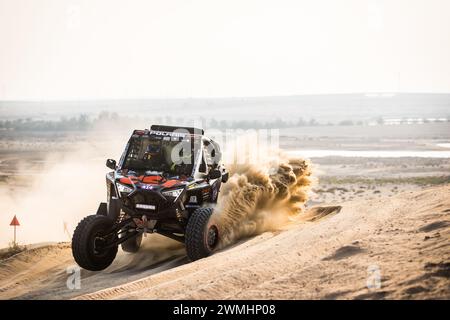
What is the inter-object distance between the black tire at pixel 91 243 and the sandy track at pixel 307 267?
29 centimetres

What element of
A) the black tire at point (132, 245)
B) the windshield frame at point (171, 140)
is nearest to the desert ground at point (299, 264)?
the black tire at point (132, 245)

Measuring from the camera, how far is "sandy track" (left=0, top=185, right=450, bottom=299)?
867 cm

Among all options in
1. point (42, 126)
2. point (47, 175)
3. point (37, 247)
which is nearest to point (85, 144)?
point (47, 175)

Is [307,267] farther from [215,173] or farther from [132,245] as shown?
[132,245]

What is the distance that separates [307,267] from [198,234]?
3.21m

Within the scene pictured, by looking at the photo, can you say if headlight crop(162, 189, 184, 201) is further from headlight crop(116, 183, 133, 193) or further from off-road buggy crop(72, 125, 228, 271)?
headlight crop(116, 183, 133, 193)

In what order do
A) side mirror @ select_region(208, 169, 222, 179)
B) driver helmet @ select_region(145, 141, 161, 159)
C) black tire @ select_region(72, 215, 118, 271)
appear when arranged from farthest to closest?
1. driver helmet @ select_region(145, 141, 161, 159)
2. side mirror @ select_region(208, 169, 222, 179)
3. black tire @ select_region(72, 215, 118, 271)

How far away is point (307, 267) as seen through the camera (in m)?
9.80

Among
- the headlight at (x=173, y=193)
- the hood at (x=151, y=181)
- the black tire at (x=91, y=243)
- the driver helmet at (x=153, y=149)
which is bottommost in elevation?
the black tire at (x=91, y=243)

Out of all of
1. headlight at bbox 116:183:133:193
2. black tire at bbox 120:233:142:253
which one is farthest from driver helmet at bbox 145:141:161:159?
black tire at bbox 120:233:142:253

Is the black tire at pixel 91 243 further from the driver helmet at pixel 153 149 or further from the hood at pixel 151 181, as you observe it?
the driver helmet at pixel 153 149

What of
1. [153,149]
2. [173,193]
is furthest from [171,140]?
[173,193]

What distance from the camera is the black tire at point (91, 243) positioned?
12.6 metres

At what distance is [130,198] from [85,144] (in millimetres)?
64728
